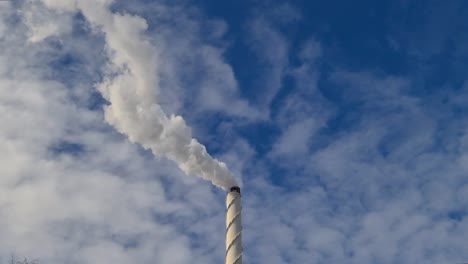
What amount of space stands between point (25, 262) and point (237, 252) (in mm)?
19538

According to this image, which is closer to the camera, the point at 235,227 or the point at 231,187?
the point at 235,227

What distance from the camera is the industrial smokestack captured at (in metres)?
46.8

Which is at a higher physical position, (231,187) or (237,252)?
(231,187)

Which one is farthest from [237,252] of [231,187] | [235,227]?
Answer: [231,187]

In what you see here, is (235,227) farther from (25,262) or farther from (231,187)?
(25,262)

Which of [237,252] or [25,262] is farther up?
[25,262]

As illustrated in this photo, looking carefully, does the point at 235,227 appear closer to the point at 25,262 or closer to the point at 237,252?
the point at 237,252

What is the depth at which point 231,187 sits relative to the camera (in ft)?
168

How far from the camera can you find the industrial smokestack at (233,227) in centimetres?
4681

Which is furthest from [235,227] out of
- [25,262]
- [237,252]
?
[25,262]

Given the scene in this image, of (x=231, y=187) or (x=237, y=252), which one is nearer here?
(x=237, y=252)

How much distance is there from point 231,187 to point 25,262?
62.2 ft

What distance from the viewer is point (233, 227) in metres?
48.1

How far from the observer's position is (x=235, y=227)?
48125mm
